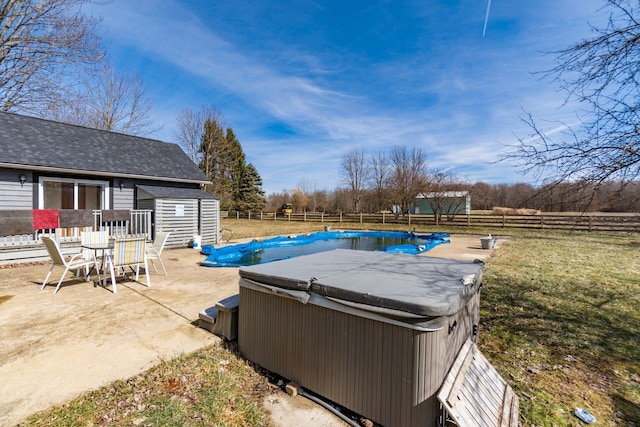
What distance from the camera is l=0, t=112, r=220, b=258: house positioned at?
762 cm

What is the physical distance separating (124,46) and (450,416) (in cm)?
1580

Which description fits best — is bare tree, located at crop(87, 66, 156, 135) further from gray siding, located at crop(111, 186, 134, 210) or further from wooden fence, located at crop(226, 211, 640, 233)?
wooden fence, located at crop(226, 211, 640, 233)

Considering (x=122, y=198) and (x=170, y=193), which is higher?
(x=170, y=193)

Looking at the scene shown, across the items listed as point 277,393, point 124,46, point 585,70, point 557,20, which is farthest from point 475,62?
point 124,46

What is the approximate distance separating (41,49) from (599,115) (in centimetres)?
1444

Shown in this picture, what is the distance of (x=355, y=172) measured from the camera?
3234 centimetres

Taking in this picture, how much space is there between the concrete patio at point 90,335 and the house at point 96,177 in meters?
3.60

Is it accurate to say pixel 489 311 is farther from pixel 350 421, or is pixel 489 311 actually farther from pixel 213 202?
pixel 213 202

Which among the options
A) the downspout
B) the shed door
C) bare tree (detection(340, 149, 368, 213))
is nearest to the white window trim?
Result: the downspout

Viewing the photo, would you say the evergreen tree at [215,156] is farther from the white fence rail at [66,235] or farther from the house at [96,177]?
the white fence rail at [66,235]

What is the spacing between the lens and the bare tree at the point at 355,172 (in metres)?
32.0

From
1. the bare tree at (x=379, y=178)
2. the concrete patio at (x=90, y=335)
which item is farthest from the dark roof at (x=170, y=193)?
the bare tree at (x=379, y=178)

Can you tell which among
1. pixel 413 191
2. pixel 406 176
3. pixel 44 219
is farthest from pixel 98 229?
pixel 406 176

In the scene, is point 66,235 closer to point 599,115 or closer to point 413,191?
point 599,115
